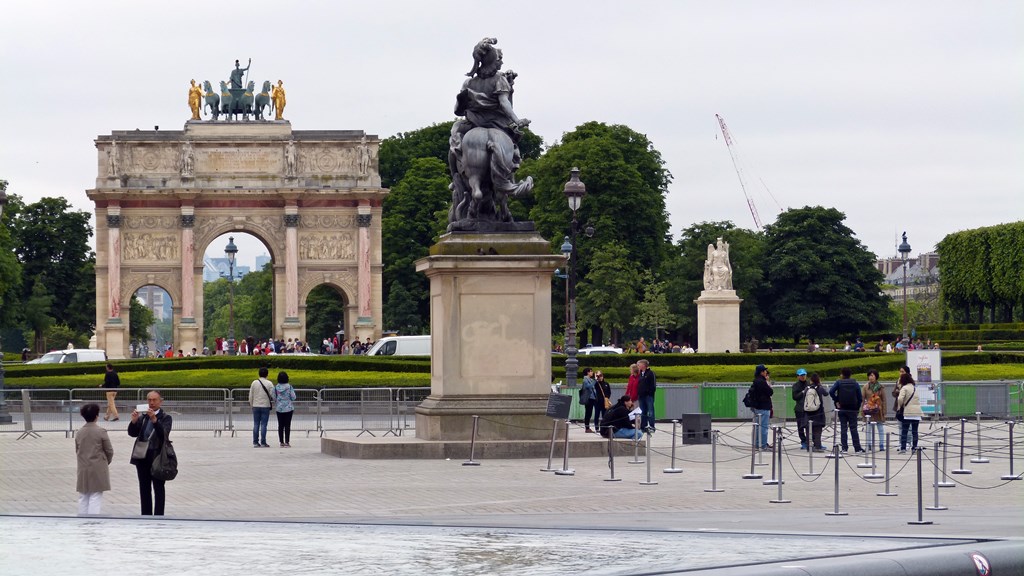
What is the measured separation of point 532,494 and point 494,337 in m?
5.74

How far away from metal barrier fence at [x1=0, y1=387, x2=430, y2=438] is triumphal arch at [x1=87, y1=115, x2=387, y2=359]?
48.7 metres

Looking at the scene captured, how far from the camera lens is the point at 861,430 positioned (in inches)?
1272

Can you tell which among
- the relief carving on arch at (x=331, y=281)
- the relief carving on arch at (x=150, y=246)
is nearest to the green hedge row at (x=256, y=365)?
the relief carving on arch at (x=331, y=281)

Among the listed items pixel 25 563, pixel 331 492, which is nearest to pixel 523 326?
pixel 331 492

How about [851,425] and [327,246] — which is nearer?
[851,425]

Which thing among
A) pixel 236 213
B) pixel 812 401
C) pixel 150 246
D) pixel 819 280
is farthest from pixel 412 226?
pixel 812 401

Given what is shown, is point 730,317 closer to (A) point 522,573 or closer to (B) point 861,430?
(B) point 861,430

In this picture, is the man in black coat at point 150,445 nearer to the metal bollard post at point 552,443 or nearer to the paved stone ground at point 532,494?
the paved stone ground at point 532,494

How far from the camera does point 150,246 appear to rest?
8875 cm

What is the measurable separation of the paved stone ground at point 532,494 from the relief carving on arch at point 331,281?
204 feet

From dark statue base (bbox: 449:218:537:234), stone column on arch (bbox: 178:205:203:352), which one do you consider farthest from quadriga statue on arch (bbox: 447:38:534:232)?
stone column on arch (bbox: 178:205:203:352)

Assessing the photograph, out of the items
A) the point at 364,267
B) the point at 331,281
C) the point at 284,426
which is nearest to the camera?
the point at 284,426

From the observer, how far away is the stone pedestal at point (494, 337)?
2403cm

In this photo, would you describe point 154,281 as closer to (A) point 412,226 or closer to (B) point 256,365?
(A) point 412,226
